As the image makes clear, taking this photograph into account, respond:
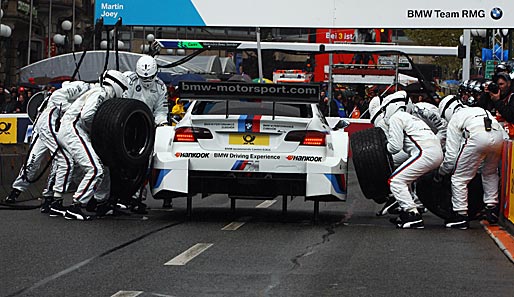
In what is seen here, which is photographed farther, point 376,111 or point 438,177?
point 376,111

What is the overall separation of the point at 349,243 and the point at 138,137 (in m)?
3.39

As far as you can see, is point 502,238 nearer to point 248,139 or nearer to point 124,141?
point 248,139

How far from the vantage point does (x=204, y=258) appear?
31.2 feet

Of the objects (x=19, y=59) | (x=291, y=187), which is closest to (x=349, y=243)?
(x=291, y=187)

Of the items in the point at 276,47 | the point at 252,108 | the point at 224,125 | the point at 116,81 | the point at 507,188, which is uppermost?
the point at 276,47

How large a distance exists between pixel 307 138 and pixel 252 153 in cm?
60

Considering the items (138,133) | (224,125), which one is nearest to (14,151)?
(138,133)

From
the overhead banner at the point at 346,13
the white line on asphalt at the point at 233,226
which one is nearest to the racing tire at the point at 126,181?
the white line on asphalt at the point at 233,226

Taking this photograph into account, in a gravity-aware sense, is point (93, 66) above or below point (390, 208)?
above

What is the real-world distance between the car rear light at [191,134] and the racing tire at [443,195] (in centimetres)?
254

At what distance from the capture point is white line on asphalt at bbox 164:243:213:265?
30.4 feet

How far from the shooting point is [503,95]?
13211 millimetres

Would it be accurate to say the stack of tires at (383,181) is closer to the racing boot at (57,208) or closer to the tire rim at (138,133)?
the tire rim at (138,133)

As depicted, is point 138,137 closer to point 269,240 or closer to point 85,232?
point 85,232
